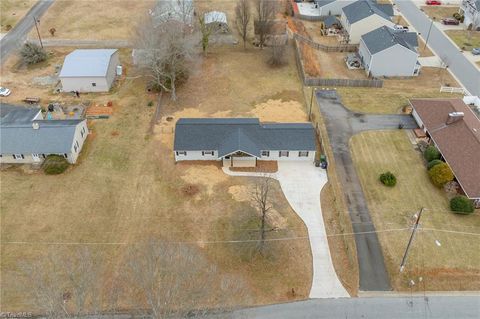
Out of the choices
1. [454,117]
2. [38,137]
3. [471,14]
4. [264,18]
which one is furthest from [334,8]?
[38,137]

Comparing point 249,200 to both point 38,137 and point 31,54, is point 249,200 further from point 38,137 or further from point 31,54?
point 31,54

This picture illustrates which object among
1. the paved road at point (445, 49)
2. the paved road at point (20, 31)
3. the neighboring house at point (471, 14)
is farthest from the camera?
the neighboring house at point (471, 14)

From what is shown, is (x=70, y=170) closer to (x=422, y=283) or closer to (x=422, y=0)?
(x=422, y=283)

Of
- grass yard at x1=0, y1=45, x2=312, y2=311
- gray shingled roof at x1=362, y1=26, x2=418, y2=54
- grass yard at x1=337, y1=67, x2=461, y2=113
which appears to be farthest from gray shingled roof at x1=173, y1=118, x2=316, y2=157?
gray shingled roof at x1=362, y1=26, x2=418, y2=54

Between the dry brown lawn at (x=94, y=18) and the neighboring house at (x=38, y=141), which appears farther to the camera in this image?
the dry brown lawn at (x=94, y=18)

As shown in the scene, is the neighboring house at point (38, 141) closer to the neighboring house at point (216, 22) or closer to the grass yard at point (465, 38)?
the neighboring house at point (216, 22)

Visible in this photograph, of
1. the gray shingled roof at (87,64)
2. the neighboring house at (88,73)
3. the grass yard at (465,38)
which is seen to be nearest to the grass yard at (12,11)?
the gray shingled roof at (87,64)

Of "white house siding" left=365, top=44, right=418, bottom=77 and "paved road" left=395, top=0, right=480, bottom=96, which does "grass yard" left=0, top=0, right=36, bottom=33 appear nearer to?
"white house siding" left=365, top=44, right=418, bottom=77
